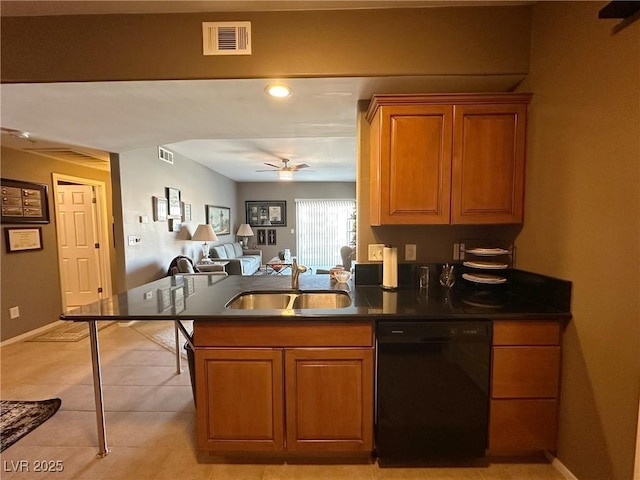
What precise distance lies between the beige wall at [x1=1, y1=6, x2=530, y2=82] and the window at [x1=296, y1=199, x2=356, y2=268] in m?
6.60

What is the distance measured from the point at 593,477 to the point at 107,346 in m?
4.10

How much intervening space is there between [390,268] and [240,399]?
1244 millimetres

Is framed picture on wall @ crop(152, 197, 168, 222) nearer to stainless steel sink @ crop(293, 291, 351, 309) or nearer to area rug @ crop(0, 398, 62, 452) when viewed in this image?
area rug @ crop(0, 398, 62, 452)

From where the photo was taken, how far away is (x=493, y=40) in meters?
1.69

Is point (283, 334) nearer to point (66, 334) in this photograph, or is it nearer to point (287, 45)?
point (287, 45)

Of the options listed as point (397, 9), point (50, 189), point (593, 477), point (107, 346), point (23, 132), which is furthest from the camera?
point (50, 189)

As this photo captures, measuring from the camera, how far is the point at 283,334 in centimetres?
152

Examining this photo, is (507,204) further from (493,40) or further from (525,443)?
(525,443)

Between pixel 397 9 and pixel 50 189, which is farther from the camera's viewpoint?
pixel 50 189

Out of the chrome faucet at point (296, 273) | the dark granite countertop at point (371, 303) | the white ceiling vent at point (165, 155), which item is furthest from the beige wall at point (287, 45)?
the white ceiling vent at point (165, 155)

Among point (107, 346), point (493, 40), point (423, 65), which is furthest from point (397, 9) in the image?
point (107, 346)

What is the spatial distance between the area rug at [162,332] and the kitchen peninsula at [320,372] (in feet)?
5.53

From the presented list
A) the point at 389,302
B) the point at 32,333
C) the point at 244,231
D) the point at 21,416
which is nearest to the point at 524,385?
the point at 389,302

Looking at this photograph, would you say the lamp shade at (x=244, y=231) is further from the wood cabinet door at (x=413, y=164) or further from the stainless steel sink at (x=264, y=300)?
the wood cabinet door at (x=413, y=164)
